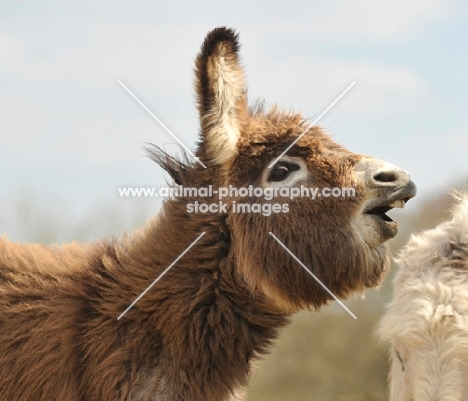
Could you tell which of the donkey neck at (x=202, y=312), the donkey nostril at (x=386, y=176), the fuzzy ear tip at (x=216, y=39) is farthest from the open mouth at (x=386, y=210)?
the fuzzy ear tip at (x=216, y=39)

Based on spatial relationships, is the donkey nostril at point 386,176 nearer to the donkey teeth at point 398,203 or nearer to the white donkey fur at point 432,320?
the donkey teeth at point 398,203

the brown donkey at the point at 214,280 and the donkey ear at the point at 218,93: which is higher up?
the donkey ear at the point at 218,93

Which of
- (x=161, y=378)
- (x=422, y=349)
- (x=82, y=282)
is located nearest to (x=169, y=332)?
(x=161, y=378)

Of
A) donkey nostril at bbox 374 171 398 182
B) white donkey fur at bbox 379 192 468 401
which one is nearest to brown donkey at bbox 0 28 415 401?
donkey nostril at bbox 374 171 398 182

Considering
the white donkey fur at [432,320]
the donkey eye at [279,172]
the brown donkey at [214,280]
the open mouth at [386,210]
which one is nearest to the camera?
the brown donkey at [214,280]

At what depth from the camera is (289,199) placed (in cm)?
486

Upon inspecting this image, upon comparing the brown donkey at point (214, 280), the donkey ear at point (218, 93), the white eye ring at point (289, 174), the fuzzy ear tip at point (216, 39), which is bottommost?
the brown donkey at point (214, 280)

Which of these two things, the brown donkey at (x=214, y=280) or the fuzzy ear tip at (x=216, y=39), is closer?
the brown donkey at (x=214, y=280)

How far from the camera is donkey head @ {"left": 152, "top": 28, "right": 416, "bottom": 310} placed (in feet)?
15.7

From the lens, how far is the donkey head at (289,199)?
4.80 m

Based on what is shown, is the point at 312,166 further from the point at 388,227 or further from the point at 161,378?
the point at 161,378

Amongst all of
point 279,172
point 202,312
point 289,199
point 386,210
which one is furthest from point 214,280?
point 386,210

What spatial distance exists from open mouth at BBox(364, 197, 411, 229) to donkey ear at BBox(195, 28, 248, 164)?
39.1 inches

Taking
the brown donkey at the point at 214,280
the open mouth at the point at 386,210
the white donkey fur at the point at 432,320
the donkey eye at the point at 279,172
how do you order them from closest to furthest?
the brown donkey at the point at 214,280 < the open mouth at the point at 386,210 < the donkey eye at the point at 279,172 < the white donkey fur at the point at 432,320
